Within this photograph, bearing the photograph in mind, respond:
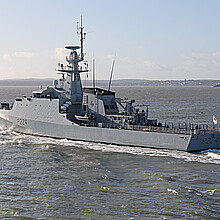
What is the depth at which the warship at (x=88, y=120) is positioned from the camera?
24141 millimetres

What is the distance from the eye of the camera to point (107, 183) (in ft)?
56.8

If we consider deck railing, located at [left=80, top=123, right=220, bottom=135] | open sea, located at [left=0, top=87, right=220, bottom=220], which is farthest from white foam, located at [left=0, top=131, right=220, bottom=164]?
deck railing, located at [left=80, top=123, right=220, bottom=135]

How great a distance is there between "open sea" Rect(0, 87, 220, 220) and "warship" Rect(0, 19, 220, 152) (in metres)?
0.86

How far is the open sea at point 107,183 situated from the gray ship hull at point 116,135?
58 cm

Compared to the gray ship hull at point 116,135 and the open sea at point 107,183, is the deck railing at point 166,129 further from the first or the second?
the open sea at point 107,183

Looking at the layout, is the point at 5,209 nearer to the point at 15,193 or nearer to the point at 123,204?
the point at 15,193

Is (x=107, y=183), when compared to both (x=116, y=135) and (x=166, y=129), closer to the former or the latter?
(x=166, y=129)

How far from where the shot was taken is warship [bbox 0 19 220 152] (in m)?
24.1

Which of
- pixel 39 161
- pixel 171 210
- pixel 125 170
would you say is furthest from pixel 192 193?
pixel 39 161

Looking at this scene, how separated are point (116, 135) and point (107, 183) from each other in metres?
9.00

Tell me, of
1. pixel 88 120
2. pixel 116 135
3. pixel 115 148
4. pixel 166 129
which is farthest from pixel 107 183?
pixel 88 120

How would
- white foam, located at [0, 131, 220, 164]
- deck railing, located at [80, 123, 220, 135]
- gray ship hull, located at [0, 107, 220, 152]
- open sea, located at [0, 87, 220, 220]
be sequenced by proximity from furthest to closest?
deck railing, located at [80, 123, 220, 135] → gray ship hull, located at [0, 107, 220, 152] → white foam, located at [0, 131, 220, 164] → open sea, located at [0, 87, 220, 220]

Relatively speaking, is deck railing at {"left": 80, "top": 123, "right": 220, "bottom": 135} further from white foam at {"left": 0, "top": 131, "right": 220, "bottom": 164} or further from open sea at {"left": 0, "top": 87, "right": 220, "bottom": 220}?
open sea at {"left": 0, "top": 87, "right": 220, "bottom": 220}

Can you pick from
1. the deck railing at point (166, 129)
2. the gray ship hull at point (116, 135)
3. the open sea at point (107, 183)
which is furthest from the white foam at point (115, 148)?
the deck railing at point (166, 129)
